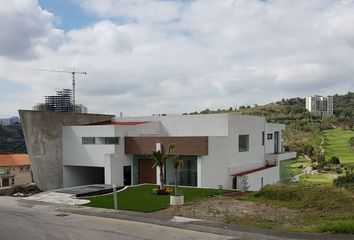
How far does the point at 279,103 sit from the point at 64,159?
13209cm

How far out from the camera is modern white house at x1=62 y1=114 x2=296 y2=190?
3422 cm

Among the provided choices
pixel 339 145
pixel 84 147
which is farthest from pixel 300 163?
pixel 84 147

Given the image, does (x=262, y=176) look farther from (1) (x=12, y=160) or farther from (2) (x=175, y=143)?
(1) (x=12, y=160)

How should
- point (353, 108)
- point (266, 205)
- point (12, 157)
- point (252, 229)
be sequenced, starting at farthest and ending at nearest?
point (353, 108) → point (12, 157) → point (266, 205) → point (252, 229)

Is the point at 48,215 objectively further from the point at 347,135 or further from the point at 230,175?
the point at 347,135

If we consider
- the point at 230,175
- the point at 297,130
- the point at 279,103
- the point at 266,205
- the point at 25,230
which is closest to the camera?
the point at 25,230

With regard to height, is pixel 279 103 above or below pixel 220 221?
above

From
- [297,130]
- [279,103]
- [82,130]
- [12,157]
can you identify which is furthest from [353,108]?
[82,130]

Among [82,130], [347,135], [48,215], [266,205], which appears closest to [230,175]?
[82,130]

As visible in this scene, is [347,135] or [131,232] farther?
[347,135]

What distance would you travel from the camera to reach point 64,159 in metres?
38.9

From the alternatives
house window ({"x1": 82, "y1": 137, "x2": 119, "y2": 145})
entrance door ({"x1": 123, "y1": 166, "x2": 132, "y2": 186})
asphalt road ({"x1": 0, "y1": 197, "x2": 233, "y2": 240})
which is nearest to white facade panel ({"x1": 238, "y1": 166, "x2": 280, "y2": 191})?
entrance door ({"x1": 123, "y1": 166, "x2": 132, "y2": 186})

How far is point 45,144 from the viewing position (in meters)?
37.7

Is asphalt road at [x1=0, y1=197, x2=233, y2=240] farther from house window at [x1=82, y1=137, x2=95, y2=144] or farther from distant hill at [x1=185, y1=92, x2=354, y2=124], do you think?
distant hill at [x1=185, y1=92, x2=354, y2=124]
